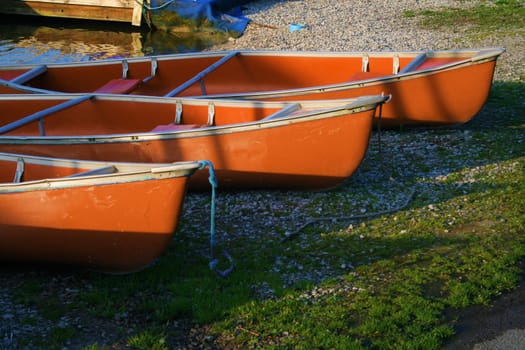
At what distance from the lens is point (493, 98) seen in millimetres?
11594

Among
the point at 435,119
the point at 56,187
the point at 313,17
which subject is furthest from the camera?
the point at 313,17

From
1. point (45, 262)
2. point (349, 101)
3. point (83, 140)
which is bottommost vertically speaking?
point (45, 262)

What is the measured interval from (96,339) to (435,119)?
6409 mm

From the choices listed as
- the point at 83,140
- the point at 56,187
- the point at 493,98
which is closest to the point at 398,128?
the point at 493,98

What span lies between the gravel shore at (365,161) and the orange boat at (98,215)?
1.21ft

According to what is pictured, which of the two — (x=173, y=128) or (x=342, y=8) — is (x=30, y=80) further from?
(x=342, y=8)

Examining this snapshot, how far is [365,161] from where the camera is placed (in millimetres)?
9305

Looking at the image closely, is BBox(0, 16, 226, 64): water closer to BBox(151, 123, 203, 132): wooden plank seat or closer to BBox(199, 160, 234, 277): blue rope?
BBox(151, 123, 203, 132): wooden plank seat

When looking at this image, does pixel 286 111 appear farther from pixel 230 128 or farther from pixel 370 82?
pixel 370 82

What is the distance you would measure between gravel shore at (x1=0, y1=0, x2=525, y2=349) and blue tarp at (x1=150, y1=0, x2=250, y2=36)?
1.33 feet

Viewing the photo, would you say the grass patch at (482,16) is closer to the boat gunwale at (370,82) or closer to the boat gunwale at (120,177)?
the boat gunwale at (370,82)

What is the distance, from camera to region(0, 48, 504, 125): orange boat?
9703 millimetres

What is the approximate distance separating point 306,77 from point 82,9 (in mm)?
11485

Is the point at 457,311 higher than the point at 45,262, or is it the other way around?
the point at 457,311
